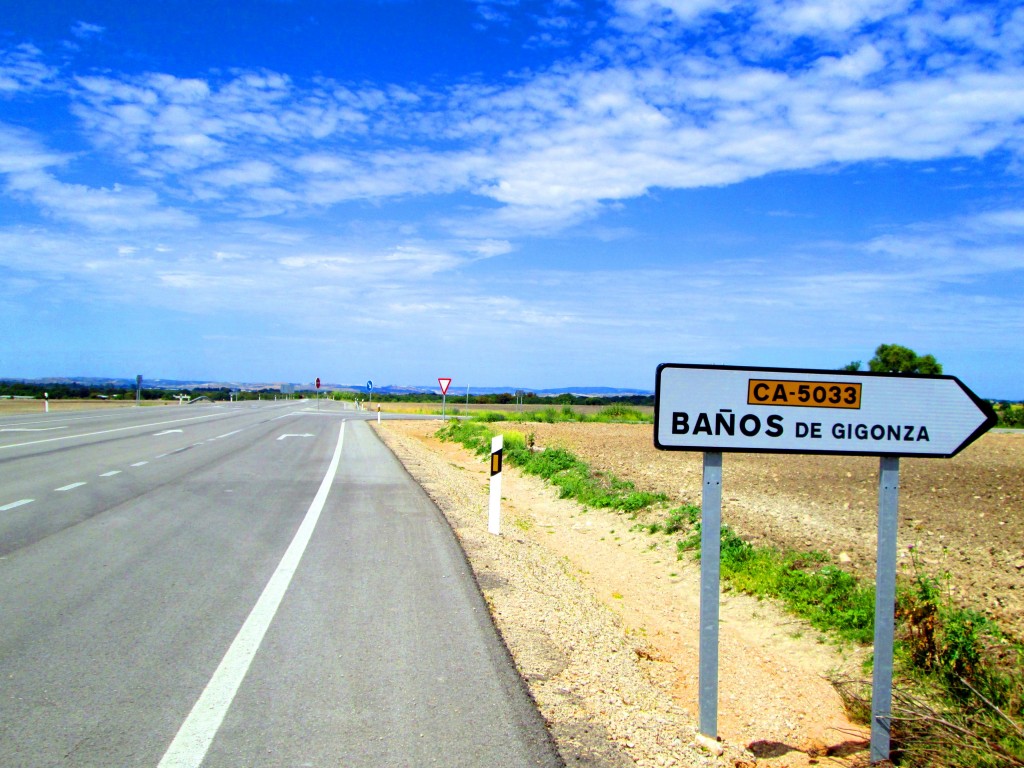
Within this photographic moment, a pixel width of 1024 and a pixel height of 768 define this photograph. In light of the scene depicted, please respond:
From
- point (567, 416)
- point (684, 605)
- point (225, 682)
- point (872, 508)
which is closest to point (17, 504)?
point (225, 682)

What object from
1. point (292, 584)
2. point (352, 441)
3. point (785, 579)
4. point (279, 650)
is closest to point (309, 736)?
point (279, 650)

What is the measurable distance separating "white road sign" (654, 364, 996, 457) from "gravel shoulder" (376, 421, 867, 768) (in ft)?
5.44

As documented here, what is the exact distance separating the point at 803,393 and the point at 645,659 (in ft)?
9.09

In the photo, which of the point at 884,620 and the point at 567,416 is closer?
the point at 884,620

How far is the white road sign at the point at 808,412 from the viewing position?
436 cm

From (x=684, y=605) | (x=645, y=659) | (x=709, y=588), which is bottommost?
(x=684, y=605)

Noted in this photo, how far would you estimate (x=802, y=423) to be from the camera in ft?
14.5

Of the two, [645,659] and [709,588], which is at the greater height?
[709,588]

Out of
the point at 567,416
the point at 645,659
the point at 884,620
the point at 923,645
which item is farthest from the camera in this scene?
the point at 567,416

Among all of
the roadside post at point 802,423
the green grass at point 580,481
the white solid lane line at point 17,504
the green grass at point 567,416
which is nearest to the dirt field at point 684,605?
the green grass at point 580,481

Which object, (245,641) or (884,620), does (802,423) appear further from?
(245,641)

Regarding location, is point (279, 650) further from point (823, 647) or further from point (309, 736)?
point (823, 647)

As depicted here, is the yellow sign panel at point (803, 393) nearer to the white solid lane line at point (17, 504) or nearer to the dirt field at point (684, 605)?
the dirt field at point (684, 605)

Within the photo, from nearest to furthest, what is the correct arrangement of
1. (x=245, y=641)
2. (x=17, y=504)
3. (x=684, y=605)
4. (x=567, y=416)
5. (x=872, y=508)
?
1. (x=245, y=641)
2. (x=684, y=605)
3. (x=17, y=504)
4. (x=872, y=508)
5. (x=567, y=416)
